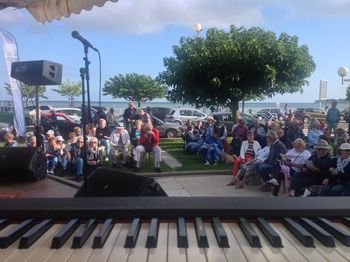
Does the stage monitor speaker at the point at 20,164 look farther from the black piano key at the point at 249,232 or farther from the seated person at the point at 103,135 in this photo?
the seated person at the point at 103,135

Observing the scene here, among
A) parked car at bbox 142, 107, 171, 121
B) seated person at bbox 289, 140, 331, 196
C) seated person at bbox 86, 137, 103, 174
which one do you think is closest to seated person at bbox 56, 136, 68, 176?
seated person at bbox 86, 137, 103, 174

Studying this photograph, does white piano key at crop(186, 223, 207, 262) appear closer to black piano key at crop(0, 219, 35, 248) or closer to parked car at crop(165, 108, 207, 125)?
black piano key at crop(0, 219, 35, 248)

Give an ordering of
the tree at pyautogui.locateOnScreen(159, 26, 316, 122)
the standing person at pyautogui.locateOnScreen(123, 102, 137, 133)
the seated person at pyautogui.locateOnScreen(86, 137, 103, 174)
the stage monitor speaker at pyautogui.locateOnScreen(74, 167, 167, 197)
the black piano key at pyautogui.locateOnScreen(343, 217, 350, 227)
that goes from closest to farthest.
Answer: the black piano key at pyautogui.locateOnScreen(343, 217, 350, 227) < the stage monitor speaker at pyautogui.locateOnScreen(74, 167, 167, 197) < the seated person at pyautogui.locateOnScreen(86, 137, 103, 174) < the standing person at pyautogui.locateOnScreen(123, 102, 137, 133) < the tree at pyautogui.locateOnScreen(159, 26, 316, 122)

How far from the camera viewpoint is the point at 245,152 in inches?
357

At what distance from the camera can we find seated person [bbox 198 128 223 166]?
1133cm

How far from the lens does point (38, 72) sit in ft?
24.5

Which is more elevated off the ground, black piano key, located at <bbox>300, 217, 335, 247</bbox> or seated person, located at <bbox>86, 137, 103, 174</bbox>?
black piano key, located at <bbox>300, 217, 335, 247</bbox>

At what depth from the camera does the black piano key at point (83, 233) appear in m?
1.86

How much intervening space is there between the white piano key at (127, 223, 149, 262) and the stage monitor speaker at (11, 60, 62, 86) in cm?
601

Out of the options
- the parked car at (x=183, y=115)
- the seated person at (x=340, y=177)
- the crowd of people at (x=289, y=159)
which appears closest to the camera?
the seated person at (x=340, y=177)

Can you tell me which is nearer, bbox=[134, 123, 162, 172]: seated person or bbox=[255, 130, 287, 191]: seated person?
bbox=[255, 130, 287, 191]: seated person

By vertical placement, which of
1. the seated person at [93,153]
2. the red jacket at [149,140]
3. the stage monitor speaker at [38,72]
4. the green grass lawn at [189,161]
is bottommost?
the green grass lawn at [189,161]

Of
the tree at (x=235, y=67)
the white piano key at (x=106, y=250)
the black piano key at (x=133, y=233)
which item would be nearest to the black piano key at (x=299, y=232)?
the black piano key at (x=133, y=233)

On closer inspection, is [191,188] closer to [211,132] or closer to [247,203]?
[211,132]
